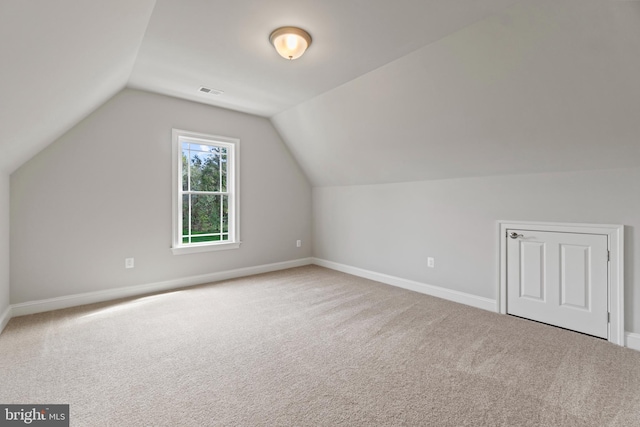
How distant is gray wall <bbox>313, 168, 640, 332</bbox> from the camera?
2.48 metres

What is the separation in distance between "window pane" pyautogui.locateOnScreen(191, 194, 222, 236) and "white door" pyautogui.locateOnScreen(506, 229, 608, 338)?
376 cm

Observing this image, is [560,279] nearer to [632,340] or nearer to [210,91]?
[632,340]

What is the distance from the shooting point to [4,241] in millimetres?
2777

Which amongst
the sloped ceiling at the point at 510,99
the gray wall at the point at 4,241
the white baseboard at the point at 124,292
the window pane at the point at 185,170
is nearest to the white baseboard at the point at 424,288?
the white baseboard at the point at 124,292

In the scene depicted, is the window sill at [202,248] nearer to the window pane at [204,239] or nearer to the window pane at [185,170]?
the window pane at [204,239]

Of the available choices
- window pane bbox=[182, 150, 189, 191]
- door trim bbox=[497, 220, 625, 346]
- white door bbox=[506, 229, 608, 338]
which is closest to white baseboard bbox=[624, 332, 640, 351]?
door trim bbox=[497, 220, 625, 346]

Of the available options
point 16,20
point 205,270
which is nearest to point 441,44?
point 16,20

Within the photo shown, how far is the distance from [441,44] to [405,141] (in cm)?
123

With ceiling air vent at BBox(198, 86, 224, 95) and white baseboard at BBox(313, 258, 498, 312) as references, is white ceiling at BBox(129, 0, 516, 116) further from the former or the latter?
white baseboard at BBox(313, 258, 498, 312)

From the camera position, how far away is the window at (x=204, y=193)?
398 cm

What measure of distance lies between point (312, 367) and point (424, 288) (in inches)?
87.8

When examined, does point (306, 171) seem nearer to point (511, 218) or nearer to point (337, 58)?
point (337, 58)

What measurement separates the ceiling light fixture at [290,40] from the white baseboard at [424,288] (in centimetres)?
305

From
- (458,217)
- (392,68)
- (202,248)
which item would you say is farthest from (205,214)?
(458,217)
